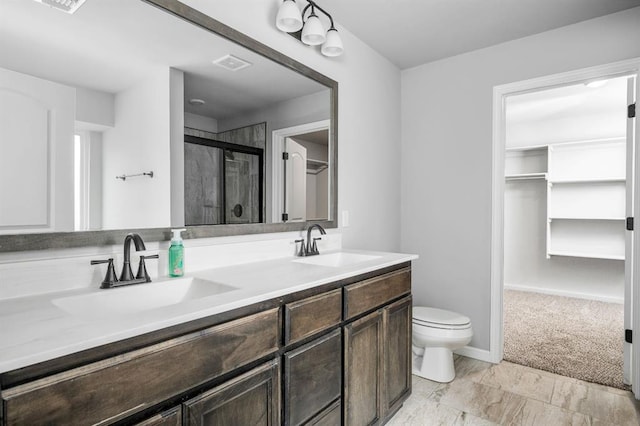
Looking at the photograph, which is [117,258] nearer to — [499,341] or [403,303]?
[403,303]

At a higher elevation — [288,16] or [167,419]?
[288,16]

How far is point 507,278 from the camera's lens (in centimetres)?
496

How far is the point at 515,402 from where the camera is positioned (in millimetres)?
2135

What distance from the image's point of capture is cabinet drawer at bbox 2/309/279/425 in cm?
67

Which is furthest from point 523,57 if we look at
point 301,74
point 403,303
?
point 403,303

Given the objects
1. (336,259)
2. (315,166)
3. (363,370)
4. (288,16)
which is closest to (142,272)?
(363,370)

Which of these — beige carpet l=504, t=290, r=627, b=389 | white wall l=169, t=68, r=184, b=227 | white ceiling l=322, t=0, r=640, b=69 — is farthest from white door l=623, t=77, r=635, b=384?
white wall l=169, t=68, r=184, b=227

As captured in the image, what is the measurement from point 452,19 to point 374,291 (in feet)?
6.15

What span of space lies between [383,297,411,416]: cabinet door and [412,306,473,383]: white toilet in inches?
15.8

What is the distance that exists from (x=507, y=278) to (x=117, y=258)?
16.5 feet

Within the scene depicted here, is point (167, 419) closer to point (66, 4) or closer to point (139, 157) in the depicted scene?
point (139, 157)

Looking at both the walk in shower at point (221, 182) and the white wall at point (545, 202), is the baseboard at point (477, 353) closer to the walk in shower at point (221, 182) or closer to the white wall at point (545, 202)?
the walk in shower at point (221, 182)

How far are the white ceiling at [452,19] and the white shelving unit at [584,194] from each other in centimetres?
249

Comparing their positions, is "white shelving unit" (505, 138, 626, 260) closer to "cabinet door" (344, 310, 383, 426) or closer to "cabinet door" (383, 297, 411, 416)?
"cabinet door" (383, 297, 411, 416)
